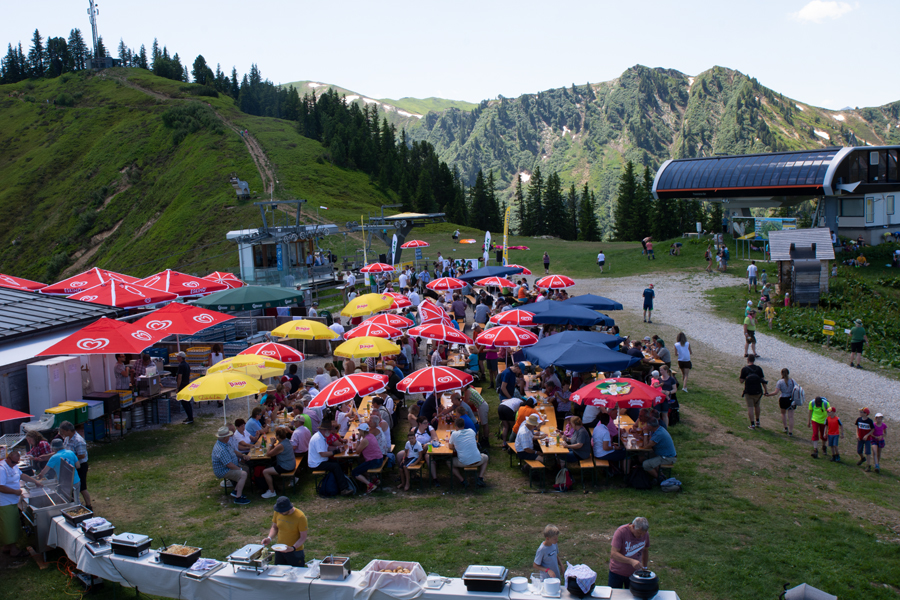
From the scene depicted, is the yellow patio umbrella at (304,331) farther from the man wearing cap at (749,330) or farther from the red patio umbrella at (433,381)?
the man wearing cap at (749,330)

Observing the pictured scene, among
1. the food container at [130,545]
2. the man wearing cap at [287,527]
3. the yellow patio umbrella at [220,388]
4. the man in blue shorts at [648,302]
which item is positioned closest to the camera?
the food container at [130,545]

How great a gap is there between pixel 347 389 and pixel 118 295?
1247 centimetres

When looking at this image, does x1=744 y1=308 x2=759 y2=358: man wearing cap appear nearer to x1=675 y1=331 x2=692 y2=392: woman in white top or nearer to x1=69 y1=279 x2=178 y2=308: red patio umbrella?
x1=675 y1=331 x2=692 y2=392: woman in white top

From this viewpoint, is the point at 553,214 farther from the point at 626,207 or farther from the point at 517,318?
the point at 517,318

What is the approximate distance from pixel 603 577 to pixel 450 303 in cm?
1757

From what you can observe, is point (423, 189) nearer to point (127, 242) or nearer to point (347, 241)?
point (347, 241)

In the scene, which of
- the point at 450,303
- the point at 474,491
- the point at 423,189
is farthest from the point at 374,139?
the point at 474,491

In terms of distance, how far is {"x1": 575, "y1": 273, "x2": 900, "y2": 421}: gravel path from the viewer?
18047 mm

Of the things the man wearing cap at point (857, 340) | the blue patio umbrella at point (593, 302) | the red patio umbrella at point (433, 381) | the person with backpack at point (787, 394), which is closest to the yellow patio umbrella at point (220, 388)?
the red patio umbrella at point (433, 381)

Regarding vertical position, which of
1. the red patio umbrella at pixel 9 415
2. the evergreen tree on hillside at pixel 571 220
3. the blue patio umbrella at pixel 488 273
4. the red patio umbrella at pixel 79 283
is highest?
the evergreen tree on hillside at pixel 571 220

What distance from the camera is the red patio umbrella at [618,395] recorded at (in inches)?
424

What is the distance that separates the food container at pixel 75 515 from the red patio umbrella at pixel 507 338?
8605 millimetres

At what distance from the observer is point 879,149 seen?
4444 cm

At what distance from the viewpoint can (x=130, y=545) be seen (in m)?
7.11
